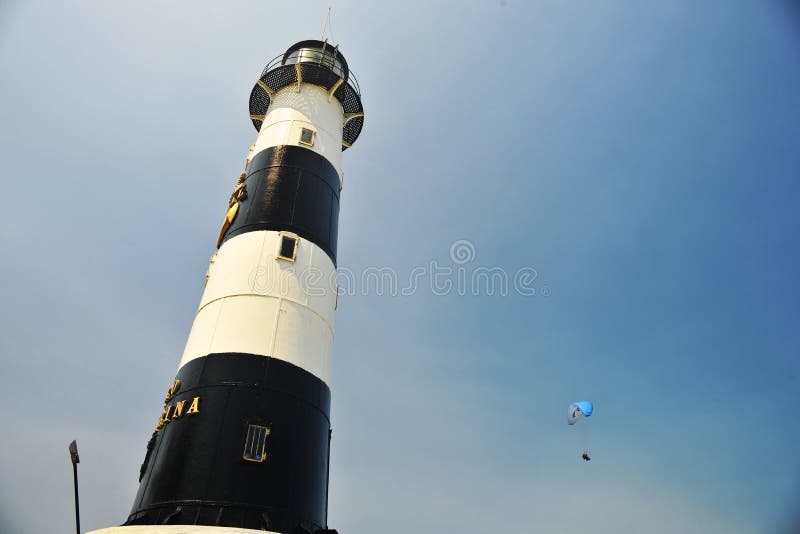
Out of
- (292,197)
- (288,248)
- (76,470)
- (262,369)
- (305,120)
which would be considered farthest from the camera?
(305,120)

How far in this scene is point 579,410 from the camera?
32.3m

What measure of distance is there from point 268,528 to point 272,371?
4.07 m

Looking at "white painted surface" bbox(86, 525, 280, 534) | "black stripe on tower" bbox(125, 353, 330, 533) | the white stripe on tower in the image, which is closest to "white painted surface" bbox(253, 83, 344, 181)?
the white stripe on tower

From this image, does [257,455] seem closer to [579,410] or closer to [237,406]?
[237,406]

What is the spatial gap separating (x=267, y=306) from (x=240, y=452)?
4426 millimetres

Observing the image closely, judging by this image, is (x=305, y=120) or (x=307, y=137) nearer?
(x=307, y=137)

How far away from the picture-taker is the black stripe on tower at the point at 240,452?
11727 mm

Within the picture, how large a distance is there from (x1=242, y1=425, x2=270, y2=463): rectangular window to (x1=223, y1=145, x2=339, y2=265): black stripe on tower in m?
6.89

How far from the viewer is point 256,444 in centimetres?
1262

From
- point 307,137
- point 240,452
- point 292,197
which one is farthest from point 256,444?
point 307,137

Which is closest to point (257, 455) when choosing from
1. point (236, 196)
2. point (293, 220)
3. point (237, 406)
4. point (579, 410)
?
point (237, 406)

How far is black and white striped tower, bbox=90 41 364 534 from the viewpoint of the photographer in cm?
1196

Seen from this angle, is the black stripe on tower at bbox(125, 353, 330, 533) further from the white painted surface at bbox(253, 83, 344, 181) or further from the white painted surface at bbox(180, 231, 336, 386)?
the white painted surface at bbox(253, 83, 344, 181)

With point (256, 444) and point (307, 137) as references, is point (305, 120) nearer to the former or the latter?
point (307, 137)
